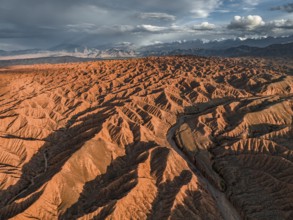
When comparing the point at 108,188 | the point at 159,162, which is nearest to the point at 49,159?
the point at 108,188

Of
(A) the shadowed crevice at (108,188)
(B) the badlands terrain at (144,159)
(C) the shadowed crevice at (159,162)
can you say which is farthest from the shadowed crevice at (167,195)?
(A) the shadowed crevice at (108,188)

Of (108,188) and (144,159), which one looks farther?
(144,159)

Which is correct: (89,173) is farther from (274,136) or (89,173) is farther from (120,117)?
(274,136)

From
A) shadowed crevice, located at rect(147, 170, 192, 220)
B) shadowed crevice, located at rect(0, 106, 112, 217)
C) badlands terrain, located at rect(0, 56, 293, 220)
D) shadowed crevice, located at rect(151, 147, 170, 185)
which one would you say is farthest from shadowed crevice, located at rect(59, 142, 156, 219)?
shadowed crevice, located at rect(0, 106, 112, 217)

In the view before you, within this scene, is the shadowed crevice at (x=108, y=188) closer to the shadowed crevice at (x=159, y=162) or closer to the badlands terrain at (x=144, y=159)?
the badlands terrain at (x=144, y=159)

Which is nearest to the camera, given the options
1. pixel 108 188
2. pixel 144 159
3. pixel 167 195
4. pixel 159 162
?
pixel 108 188

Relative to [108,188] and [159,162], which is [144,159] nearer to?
[159,162]

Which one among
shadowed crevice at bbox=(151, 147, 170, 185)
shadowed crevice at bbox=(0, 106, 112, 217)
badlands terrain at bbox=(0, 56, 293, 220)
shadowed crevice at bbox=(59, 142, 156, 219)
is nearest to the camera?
shadowed crevice at bbox=(59, 142, 156, 219)

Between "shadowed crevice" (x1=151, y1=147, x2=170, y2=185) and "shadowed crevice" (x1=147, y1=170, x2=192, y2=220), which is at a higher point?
"shadowed crevice" (x1=151, y1=147, x2=170, y2=185)

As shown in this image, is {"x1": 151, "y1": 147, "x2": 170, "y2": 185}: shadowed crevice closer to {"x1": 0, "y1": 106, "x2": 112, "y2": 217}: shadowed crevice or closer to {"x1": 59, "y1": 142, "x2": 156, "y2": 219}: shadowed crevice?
{"x1": 59, "y1": 142, "x2": 156, "y2": 219}: shadowed crevice

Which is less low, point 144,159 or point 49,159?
point 144,159

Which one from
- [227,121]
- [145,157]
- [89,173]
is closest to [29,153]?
[89,173]
